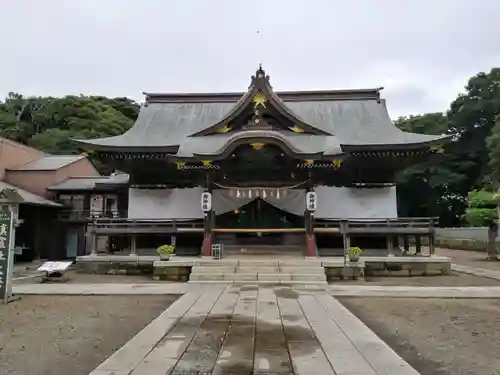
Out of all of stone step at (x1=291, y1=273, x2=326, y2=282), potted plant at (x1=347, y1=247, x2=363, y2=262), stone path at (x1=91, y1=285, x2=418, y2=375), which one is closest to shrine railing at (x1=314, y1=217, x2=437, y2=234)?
potted plant at (x1=347, y1=247, x2=363, y2=262)

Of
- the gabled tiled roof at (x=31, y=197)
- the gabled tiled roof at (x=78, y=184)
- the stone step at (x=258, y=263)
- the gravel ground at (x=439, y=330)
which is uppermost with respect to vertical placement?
the gabled tiled roof at (x=78, y=184)

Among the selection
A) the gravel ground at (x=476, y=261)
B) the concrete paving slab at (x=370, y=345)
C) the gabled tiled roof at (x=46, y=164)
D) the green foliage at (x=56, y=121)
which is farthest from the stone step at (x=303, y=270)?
the green foliage at (x=56, y=121)

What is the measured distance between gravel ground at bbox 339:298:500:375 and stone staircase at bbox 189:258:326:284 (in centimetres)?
323

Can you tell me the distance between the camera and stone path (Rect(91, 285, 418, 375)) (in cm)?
499

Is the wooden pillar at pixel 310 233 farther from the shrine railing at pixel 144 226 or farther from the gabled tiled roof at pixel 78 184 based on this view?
the gabled tiled roof at pixel 78 184

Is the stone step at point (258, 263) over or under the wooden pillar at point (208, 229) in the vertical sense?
under

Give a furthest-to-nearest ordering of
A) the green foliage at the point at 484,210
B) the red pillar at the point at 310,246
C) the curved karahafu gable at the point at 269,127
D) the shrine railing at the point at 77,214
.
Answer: the shrine railing at the point at 77,214
the green foliage at the point at 484,210
the curved karahafu gable at the point at 269,127
the red pillar at the point at 310,246

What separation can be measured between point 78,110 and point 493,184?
4544cm

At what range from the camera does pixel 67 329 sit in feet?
24.1

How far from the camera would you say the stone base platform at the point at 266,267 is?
13.9 meters

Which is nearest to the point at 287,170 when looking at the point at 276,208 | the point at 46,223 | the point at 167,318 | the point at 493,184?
the point at 276,208

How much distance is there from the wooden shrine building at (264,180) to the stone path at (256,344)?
787 centimetres

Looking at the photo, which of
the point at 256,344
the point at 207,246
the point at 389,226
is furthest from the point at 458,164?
the point at 256,344

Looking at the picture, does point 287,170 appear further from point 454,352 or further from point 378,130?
point 454,352
